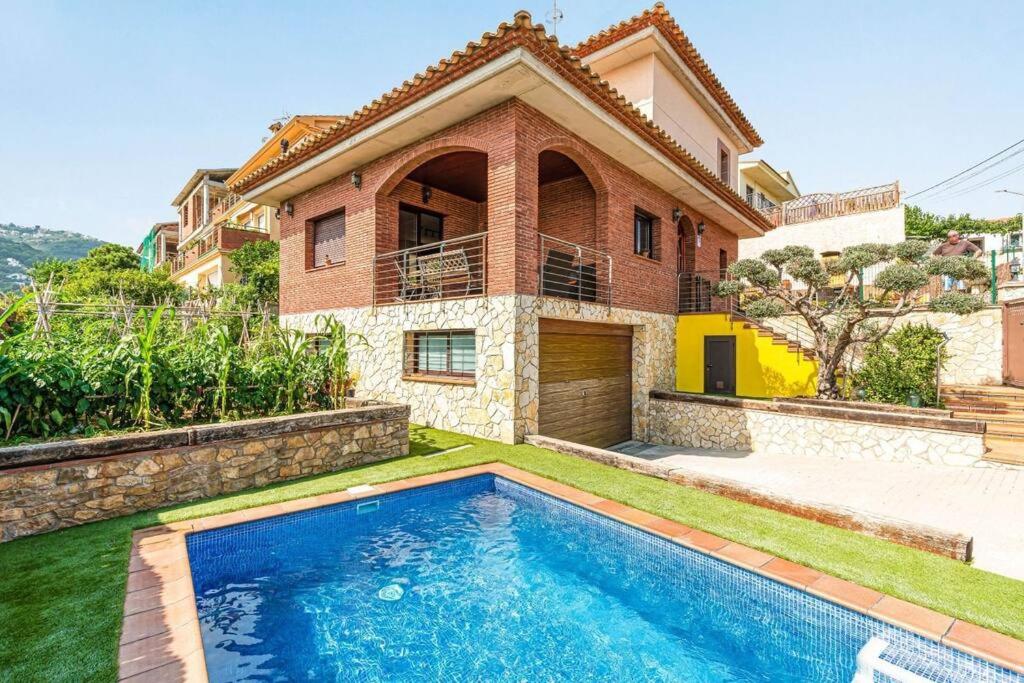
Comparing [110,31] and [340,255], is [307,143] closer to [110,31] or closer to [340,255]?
[340,255]

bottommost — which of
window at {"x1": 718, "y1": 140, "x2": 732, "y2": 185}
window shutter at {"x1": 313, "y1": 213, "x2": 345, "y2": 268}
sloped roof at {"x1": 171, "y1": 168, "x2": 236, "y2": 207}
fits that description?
window shutter at {"x1": 313, "y1": 213, "x2": 345, "y2": 268}

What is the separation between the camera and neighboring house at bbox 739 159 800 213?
25867 millimetres

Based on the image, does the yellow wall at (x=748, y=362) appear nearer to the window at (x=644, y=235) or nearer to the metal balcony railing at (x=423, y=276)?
the window at (x=644, y=235)

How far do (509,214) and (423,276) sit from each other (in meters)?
2.54

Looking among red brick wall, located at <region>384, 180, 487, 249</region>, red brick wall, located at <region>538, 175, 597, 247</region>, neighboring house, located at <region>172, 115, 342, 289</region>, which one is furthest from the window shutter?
neighboring house, located at <region>172, 115, 342, 289</region>

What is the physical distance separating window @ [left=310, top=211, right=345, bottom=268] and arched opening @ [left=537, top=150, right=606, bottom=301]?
209 inches

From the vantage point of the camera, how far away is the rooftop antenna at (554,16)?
1262cm

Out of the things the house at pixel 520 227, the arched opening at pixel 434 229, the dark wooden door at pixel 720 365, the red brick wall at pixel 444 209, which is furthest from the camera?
the dark wooden door at pixel 720 365

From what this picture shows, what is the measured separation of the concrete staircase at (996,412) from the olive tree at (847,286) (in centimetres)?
218

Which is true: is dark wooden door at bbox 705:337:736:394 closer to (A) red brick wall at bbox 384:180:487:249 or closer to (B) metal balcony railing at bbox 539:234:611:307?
(B) metal balcony railing at bbox 539:234:611:307

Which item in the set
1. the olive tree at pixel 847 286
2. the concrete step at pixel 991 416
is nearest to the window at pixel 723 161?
the olive tree at pixel 847 286

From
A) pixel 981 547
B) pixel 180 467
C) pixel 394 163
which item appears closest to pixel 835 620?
pixel 981 547

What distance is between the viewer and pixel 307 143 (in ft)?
34.7

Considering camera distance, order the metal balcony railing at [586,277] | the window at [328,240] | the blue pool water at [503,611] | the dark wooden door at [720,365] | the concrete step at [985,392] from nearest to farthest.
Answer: the blue pool water at [503,611] → the concrete step at [985,392] → the metal balcony railing at [586,277] → the window at [328,240] → the dark wooden door at [720,365]
